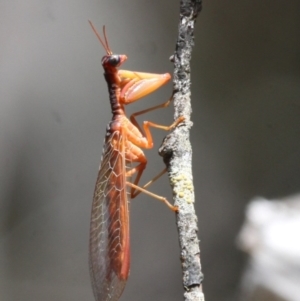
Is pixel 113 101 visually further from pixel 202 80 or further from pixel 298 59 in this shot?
pixel 298 59

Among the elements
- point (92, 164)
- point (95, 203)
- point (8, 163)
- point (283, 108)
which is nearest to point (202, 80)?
point (283, 108)

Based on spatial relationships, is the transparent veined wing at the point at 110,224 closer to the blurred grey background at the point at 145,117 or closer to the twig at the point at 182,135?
the twig at the point at 182,135

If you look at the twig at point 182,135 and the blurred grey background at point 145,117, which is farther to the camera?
the blurred grey background at point 145,117

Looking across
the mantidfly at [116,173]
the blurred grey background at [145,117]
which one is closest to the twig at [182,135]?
the mantidfly at [116,173]

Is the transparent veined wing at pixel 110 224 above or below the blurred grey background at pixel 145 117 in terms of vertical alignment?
below

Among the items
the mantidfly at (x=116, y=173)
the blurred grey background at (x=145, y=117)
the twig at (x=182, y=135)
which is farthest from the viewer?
the blurred grey background at (x=145, y=117)

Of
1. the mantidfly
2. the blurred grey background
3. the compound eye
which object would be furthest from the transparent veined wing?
the blurred grey background

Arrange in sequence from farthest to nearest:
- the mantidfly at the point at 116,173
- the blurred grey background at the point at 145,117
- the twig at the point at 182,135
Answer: the blurred grey background at the point at 145,117 < the mantidfly at the point at 116,173 < the twig at the point at 182,135
